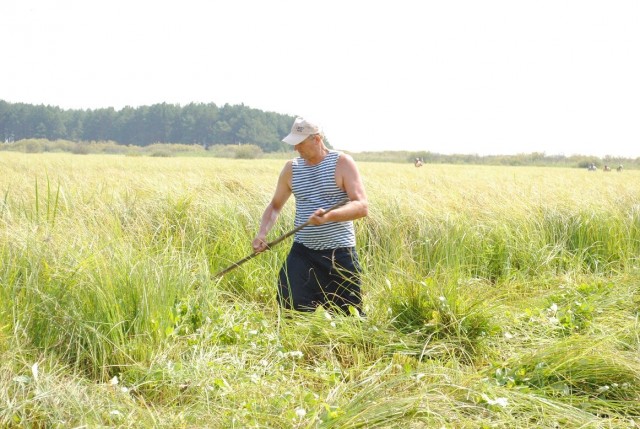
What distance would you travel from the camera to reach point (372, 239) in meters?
6.34

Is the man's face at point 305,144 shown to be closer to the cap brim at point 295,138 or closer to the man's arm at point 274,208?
the cap brim at point 295,138

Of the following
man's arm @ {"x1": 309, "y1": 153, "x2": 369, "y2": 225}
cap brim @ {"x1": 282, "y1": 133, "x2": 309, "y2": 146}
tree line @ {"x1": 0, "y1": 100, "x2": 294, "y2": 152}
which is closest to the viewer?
man's arm @ {"x1": 309, "y1": 153, "x2": 369, "y2": 225}

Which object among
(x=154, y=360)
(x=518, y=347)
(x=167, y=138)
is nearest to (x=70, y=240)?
(x=154, y=360)

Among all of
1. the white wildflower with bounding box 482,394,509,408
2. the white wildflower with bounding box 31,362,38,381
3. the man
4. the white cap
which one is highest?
the white cap

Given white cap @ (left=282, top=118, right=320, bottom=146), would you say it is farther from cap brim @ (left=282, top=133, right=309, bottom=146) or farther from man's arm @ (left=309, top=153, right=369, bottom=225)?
man's arm @ (left=309, top=153, right=369, bottom=225)

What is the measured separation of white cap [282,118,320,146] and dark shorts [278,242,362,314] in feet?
2.40

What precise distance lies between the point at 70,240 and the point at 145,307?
917mm

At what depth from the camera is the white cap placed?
13.8 ft

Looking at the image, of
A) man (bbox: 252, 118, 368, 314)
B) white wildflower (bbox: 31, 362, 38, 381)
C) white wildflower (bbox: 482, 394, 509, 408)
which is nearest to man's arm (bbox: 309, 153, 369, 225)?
man (bbox: 252, 118, 368, 314)

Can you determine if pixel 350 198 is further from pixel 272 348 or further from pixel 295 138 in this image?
pixel 272 348

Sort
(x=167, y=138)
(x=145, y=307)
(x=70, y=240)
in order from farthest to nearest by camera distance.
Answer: (x=167, y=138) → (x=70, y=240) → (x=145, y=307)

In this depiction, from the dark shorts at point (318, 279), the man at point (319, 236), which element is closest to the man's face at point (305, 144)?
the man at point (319, 236)

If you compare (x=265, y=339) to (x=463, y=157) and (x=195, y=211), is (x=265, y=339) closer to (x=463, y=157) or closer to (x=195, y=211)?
(x=195, y=211)

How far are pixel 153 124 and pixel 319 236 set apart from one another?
310ft
